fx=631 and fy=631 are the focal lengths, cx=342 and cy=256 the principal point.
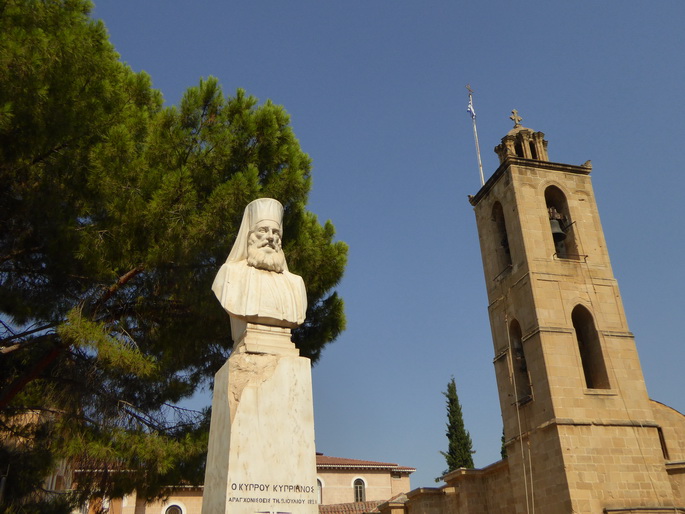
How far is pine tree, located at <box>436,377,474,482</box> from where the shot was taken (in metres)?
29.1

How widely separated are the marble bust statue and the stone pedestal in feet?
0.63

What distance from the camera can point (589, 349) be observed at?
17.1 metres

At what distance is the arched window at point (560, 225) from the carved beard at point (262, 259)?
13518mm


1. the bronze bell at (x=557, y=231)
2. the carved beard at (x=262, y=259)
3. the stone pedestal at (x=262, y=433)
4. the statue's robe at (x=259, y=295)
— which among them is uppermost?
the bronze bell at (x=557, y=231)

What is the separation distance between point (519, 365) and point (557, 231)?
4.06 m

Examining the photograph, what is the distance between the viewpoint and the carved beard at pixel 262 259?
5941 mm

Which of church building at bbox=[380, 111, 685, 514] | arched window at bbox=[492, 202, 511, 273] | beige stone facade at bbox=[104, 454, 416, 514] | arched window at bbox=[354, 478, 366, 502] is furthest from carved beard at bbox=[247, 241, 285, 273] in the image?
arched window at bbox=[354, 478, 366, 502]

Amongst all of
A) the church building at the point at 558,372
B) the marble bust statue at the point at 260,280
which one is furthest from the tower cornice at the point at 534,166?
the marble bust statue at the point at 260,280

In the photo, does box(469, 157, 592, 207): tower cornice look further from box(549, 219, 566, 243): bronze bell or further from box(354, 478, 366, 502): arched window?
box(354, 478, 366, 502): arched window

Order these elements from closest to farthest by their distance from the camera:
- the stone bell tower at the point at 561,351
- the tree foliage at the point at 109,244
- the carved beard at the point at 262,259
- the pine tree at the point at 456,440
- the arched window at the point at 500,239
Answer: the carved beard at the point at 262,259 → the tree foliage at the point at 109,244 → the stone bell tower at the point at 561,351 → the arched window at the point at 500,239 → the pine tree at the point at 456,440

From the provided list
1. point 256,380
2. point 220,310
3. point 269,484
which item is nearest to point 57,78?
point 220,310

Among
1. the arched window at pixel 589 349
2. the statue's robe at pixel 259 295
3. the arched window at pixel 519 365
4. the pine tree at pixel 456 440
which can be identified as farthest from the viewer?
the pine tree at pixel 456 440

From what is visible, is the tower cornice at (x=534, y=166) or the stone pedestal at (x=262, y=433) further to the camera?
the tower cornice at (x=534, y=166)

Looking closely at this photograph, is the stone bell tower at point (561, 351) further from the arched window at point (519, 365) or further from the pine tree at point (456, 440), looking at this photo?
the pine tree at point (456, 440)
